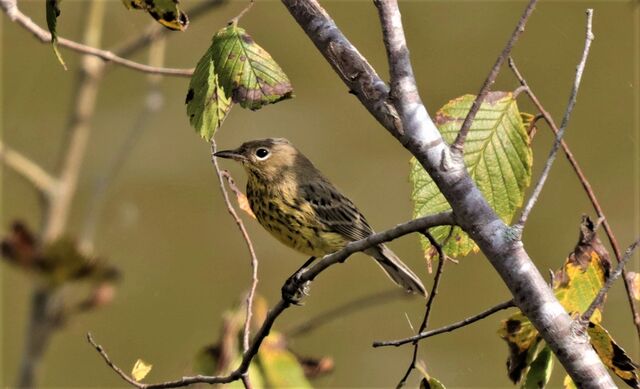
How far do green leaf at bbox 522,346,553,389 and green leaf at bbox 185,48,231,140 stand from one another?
539 millimetres

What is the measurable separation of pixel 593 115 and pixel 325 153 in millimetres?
1036

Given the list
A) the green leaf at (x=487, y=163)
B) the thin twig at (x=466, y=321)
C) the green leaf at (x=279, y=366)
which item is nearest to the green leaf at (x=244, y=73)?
the green leaf at (x=487, y=163)

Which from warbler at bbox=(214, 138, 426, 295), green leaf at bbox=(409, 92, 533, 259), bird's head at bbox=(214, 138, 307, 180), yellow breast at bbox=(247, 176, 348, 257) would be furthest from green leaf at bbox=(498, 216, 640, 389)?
bird's head at bbox=(214, 138, 307, 180)

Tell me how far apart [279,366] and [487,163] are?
25.2 inches

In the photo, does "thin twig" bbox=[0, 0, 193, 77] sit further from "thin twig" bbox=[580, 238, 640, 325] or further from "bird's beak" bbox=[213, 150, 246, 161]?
"bird's beak" bbox=[213, 150, 246, 161]

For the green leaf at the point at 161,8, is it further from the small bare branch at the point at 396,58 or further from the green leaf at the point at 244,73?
the small bare branch at the point at 396,58

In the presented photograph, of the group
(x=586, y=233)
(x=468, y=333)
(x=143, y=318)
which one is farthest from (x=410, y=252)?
(x=586, y=233)

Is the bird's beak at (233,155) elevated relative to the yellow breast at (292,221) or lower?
elevated

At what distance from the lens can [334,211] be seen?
2.73m

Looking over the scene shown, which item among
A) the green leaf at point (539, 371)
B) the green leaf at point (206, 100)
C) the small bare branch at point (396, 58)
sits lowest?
the green leaf at point (539, 371)

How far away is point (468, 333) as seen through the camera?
371cm

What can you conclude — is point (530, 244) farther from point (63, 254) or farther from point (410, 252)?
point (63, 254)

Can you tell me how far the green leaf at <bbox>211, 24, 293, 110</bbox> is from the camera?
1363 millimetres

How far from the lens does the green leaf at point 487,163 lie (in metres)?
1.45
